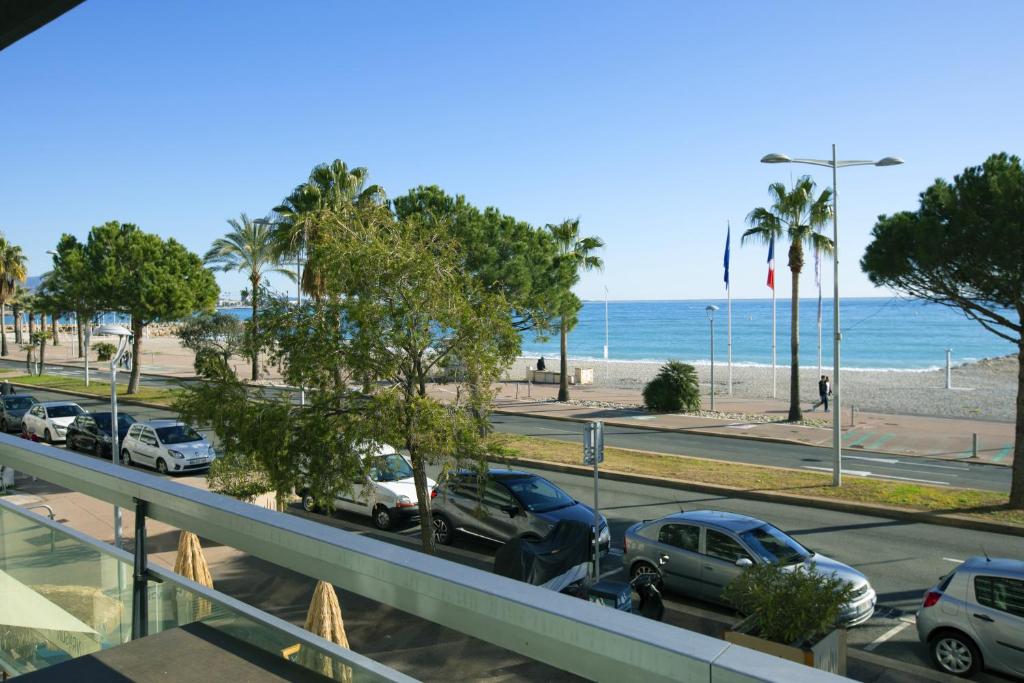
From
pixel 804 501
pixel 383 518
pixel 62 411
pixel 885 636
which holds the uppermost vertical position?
pixel 62 411

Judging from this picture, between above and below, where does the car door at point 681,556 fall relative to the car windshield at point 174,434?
below

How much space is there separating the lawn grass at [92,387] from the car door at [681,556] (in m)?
31.5

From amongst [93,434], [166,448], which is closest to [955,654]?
[166,448]

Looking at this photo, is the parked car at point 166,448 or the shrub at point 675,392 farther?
the shrub at point 675,392

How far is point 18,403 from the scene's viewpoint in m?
33.0

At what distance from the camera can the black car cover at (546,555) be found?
1097 cm

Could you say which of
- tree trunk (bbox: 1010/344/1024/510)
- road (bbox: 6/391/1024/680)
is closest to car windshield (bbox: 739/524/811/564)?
road (bbox: 6/391/1024/680)

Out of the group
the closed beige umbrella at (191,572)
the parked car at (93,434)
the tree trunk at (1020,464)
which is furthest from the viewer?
the parked car at (93,434)

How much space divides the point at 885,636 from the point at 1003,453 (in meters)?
20.5

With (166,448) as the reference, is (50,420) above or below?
above

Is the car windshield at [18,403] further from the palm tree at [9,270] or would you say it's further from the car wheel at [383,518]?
the palm tree at [9,270]

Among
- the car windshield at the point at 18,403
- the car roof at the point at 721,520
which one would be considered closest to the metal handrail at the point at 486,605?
the car roof at the point at 721,520

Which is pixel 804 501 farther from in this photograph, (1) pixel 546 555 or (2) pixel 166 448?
(2) pixel 166 448

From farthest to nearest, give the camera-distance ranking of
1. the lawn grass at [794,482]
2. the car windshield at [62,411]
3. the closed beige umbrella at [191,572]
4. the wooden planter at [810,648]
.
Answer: the car windshield at [62,411], the lawn grass at [794,482], the wooden planter at [810,648], the closed beige umbrella at [191,572]
